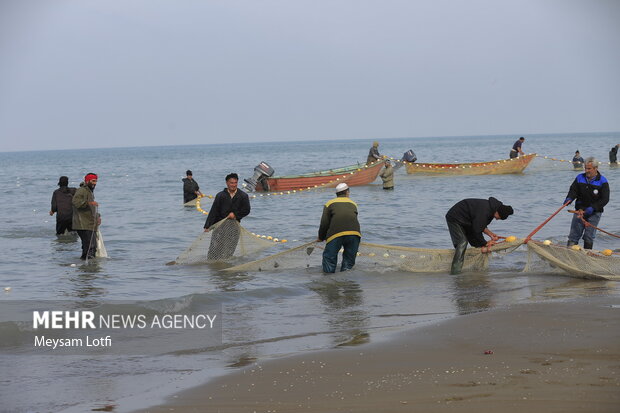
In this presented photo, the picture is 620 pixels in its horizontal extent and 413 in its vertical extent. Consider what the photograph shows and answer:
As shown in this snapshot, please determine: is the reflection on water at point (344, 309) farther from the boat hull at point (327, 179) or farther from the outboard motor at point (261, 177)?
the boat hull at point (327, 179)

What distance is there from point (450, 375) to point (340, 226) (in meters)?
4.12

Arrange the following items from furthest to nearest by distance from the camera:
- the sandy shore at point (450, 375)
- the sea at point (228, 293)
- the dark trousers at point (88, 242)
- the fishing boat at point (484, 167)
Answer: the fishing boat at point (484, 167) < the dark trousers at point (88, 242) < the sea at point (228, 293) < the sandy shore at point (450, 375)

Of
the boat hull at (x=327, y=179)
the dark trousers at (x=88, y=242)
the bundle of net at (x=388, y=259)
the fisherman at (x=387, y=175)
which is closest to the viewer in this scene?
the bundle of net at (x=388, y=259)

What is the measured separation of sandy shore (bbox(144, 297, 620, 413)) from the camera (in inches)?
169

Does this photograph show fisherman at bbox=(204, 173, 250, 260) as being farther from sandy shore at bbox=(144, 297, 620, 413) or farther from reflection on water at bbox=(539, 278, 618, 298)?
sandy shore at bbox=(144, 297, 620, 413)

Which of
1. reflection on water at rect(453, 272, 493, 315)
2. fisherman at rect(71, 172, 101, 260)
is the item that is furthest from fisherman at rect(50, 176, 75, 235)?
reflection on water at rect(453, 272, 493, 315)

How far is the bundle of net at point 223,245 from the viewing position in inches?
402

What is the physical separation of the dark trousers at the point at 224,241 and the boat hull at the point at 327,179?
557 inches

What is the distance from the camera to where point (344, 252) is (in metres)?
9.16

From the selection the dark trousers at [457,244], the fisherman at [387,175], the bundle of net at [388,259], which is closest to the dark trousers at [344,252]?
the bundle of net at [388,259]

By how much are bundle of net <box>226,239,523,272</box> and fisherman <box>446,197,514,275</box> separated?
0.51 ft

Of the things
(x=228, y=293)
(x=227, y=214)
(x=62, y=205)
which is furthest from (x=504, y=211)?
(x=62, y=205)

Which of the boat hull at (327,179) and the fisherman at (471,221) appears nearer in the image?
the fisherman at (471,221)

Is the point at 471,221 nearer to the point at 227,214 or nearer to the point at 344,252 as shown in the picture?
the point at 344,252
